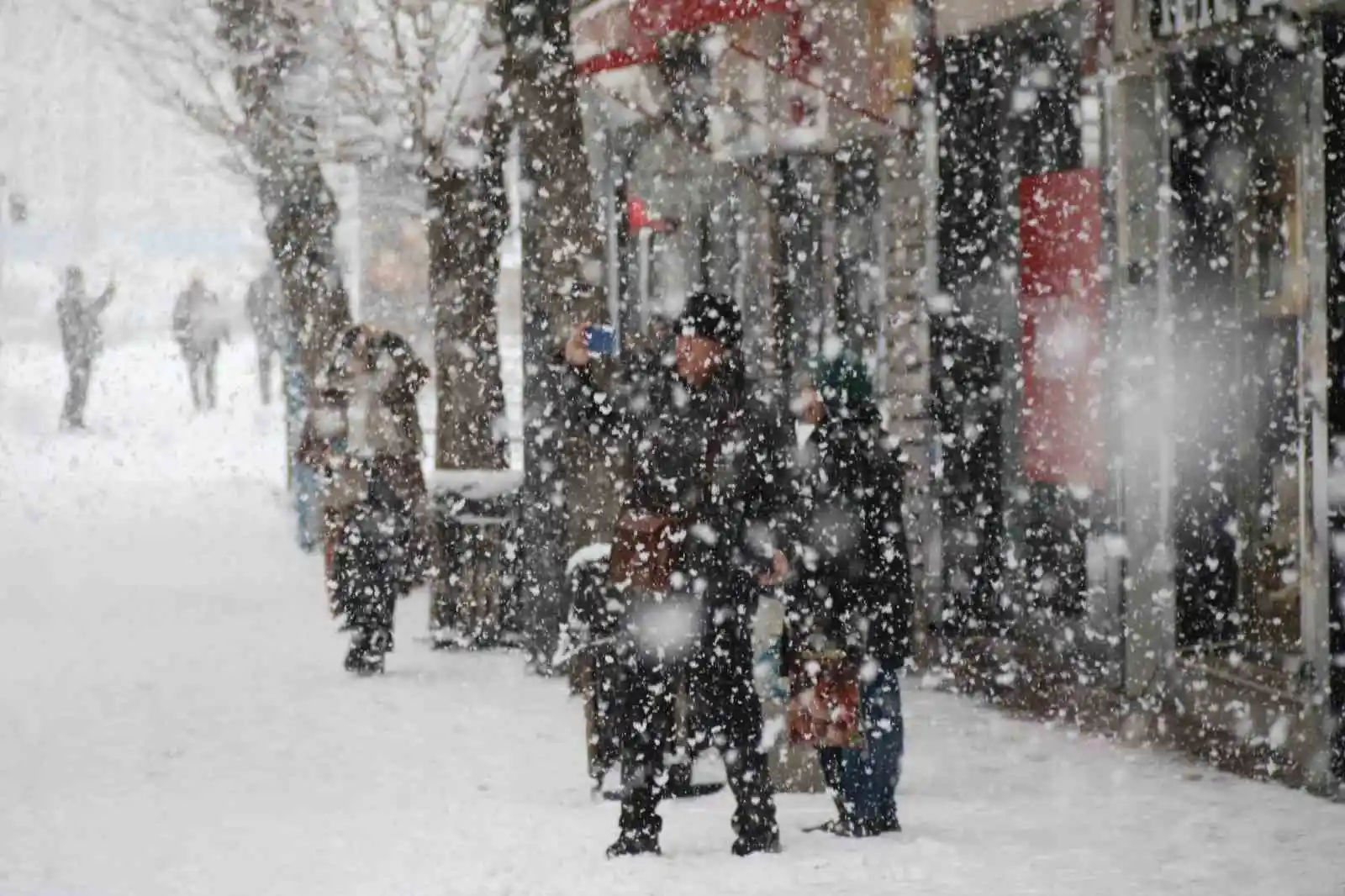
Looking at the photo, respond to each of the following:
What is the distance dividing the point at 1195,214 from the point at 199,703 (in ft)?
18.8

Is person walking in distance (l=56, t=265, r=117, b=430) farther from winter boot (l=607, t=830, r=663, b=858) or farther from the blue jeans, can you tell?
winter boot (l=607, t=830, r=663, b=858)

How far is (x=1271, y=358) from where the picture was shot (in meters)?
9.97

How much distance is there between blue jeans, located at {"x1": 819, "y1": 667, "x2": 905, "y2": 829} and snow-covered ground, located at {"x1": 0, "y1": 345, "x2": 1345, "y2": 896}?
141 mm

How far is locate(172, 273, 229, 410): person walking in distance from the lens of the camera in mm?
36562

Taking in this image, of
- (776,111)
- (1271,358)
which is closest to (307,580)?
(776,111)

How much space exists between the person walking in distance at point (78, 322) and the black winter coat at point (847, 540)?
2655cm

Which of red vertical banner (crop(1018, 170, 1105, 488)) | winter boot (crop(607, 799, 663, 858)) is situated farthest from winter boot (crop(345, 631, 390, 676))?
winter boot (crop(607, 799, 663, 858))

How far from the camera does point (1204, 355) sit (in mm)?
9906

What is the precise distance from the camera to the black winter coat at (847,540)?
25.1 ft

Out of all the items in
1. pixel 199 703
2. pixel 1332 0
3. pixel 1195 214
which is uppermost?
pixel 1332 0

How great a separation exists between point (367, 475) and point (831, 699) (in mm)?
5132

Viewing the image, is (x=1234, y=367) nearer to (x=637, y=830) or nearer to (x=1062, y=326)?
(x=1062, y=326)

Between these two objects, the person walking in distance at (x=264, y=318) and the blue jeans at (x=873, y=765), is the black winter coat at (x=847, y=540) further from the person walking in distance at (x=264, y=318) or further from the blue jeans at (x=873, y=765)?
the person walking in distance at (x=264, y=318)

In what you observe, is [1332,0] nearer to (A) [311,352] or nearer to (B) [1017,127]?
(B) [1017,127]
